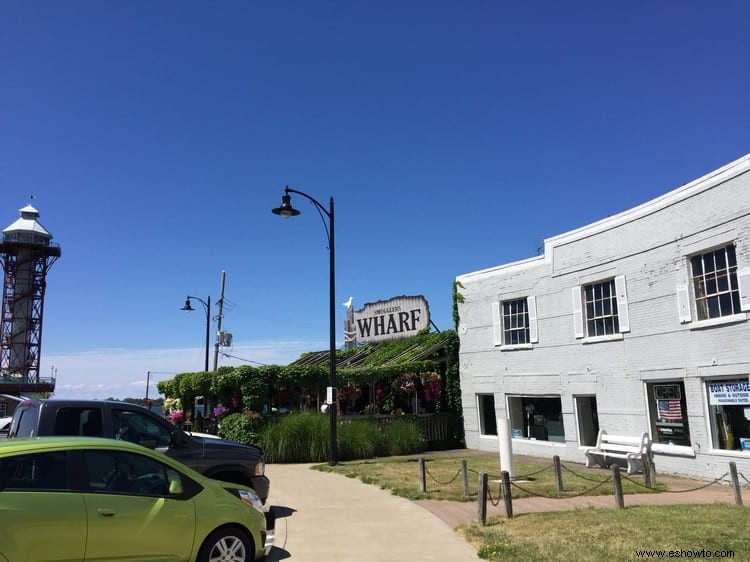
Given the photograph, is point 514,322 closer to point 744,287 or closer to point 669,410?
point 669,410

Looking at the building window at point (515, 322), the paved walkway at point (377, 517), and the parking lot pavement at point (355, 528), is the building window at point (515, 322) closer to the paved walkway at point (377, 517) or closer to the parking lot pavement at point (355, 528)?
the paved walkway at point (377, 517)

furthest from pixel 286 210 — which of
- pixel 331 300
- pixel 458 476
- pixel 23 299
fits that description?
pixel 23 299

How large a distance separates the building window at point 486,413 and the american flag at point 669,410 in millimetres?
6204

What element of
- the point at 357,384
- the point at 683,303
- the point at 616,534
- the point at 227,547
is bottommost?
A: the point at 616,534

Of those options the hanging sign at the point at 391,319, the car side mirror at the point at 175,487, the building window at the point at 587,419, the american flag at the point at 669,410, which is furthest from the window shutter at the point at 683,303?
the hanging sign at the point at 391,319

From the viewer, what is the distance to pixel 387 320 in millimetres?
25828

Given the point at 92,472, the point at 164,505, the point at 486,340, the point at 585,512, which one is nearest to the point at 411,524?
the point at 585,512

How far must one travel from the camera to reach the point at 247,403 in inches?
694

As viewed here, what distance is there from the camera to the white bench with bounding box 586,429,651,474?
13.6 meters

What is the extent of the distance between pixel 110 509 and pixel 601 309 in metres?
13.7

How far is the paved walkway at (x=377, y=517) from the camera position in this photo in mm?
7160

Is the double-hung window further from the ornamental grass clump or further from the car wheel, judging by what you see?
the ornamental grass clump

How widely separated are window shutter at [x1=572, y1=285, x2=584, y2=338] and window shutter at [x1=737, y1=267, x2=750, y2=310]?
4652 mm

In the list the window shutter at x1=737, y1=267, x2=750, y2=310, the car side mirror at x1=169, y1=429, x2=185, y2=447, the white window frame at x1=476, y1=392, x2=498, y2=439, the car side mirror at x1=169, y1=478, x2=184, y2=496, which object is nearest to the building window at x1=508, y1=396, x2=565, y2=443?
the white window frame at x1=476, y1=392, x2=498, y2=439
